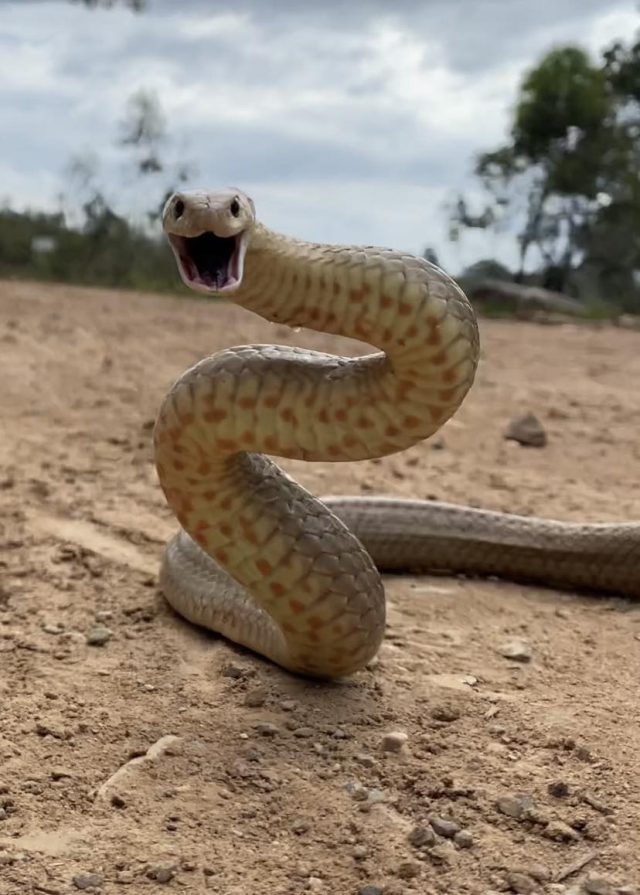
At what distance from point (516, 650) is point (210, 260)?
1.60 metres

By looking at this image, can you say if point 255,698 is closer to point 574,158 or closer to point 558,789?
point 558,789

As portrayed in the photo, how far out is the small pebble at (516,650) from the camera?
126 inches

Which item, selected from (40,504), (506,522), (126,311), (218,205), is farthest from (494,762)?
(126,311)

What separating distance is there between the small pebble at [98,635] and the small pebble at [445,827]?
4.30 ft

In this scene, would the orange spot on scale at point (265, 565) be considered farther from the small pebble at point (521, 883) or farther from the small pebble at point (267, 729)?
the small pebble at point (521, 883)

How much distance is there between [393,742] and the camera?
2.50m

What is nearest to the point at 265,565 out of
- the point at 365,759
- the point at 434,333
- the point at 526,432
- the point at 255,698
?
the point at 255,698

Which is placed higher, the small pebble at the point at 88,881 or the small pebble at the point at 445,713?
the small pebble at the point at 445,713

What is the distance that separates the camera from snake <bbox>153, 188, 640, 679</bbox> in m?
2.29

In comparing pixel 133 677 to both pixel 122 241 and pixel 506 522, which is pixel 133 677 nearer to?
pixel 506 522

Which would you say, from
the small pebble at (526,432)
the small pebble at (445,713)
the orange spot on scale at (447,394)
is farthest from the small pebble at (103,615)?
the small pebble at (526,432)

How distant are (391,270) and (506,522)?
7.01 ft

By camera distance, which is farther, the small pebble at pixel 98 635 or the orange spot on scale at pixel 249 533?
the small pebble at pixel 98 635

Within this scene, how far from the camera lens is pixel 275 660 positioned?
2.96 metres
